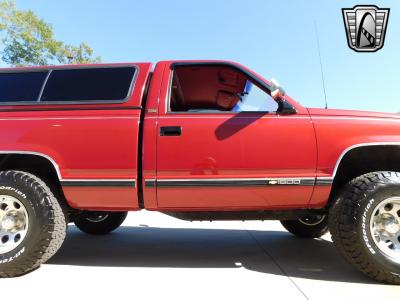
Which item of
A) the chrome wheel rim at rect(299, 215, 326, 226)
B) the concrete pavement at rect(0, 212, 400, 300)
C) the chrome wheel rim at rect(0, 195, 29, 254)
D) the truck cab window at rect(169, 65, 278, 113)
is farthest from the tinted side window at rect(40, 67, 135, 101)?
the chrome wheel rim at rect(299, 215, 326, 226)

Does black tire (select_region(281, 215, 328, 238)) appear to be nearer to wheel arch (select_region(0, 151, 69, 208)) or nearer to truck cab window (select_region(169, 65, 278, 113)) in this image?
truck cab window (select_region(169, 65, 278, 113))

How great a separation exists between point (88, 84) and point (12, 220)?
146 centimetres

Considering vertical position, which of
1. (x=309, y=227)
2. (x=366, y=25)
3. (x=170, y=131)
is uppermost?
(x=366, y=25)

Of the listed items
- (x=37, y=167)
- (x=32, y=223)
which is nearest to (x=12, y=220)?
(x=32, y=223)

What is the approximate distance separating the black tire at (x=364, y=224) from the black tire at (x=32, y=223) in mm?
2452

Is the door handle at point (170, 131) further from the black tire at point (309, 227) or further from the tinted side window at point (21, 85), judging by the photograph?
the black tire at point (309, 227)

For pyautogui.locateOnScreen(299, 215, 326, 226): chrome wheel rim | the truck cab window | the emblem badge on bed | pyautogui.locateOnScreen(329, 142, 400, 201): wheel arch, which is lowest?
pyautogui.locateOnScreen(299, 215, 326, 226): chrome wheel rim

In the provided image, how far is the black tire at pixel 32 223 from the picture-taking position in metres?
3.13

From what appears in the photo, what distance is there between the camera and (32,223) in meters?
3.19

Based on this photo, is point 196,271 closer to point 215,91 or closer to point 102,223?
point 215,91

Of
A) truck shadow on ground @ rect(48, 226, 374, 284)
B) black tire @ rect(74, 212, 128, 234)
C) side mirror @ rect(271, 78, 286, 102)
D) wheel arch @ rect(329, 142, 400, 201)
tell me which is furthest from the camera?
black tire @ rect(74, 212, 128, 234)

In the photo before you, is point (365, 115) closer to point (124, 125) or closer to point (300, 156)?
point (300, 156)

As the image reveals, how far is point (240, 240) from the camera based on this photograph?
4.75m

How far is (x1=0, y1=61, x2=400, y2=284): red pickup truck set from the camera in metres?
3.19
